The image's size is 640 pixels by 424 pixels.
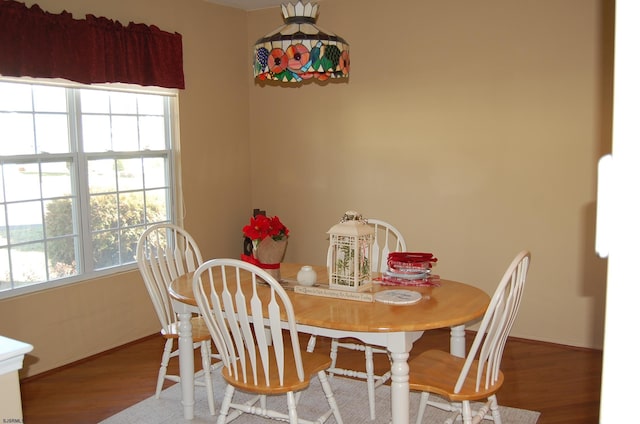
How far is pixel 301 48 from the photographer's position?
2.39 meters

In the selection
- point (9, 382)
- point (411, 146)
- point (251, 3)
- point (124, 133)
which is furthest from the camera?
point (251, 3)

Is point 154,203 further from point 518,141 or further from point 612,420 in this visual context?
point 612,420

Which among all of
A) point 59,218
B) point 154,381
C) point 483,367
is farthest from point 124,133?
point 483,367

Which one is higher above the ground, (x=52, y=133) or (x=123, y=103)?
(x=123, y=103)

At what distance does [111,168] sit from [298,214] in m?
1.60

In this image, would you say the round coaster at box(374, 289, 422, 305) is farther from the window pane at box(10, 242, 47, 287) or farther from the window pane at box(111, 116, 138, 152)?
the window pane at box(111, 116, 138, 152)

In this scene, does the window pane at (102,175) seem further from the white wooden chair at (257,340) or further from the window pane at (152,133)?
the white wooden chair at (257,340)

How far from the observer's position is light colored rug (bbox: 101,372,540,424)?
10.1 ft

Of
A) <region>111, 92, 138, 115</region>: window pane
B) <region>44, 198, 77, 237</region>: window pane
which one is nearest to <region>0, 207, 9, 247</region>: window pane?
<region>44, 198, 77, 237</region>: window pane

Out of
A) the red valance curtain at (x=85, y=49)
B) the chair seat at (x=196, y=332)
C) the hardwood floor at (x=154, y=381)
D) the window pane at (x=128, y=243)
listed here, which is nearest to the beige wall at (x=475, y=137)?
the hardwood floor at (x=154, y=381)

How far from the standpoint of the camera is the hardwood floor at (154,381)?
3.18 m

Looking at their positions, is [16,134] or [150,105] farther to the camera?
[150,105]

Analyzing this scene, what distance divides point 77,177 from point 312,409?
6.76 feet

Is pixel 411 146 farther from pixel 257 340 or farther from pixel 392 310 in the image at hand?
pixel 257 340
